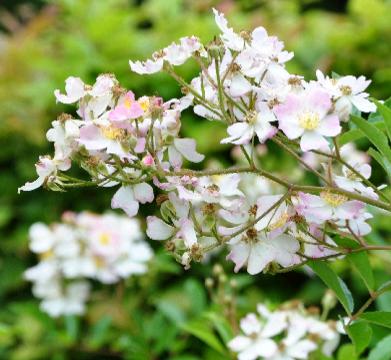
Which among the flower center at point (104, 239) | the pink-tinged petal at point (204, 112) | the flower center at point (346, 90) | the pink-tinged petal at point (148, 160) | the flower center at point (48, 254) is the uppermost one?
the flower center at point (346, 90)

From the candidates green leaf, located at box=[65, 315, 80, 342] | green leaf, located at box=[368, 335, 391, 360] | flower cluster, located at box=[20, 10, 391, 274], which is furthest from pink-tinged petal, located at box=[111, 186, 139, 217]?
green leaf, located at box=[65, 315, 80, 342]

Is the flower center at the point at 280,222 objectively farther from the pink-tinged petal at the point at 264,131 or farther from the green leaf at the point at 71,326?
the green leaf at the point at 71,326

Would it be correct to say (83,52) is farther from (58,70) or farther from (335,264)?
(335,264)

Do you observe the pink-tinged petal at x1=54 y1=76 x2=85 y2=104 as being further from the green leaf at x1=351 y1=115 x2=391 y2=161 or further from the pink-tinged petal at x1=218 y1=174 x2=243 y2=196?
the green leaf at x1=351 y1=115 x2=391 y2=161

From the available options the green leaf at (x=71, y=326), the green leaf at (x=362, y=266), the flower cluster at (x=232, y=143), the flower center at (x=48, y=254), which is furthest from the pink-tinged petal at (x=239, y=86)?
the flower center at (x=48, y=254)

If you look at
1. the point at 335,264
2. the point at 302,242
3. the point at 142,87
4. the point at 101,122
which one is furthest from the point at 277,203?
the point at 142,87

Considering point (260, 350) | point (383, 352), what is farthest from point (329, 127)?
point (260, 350)
